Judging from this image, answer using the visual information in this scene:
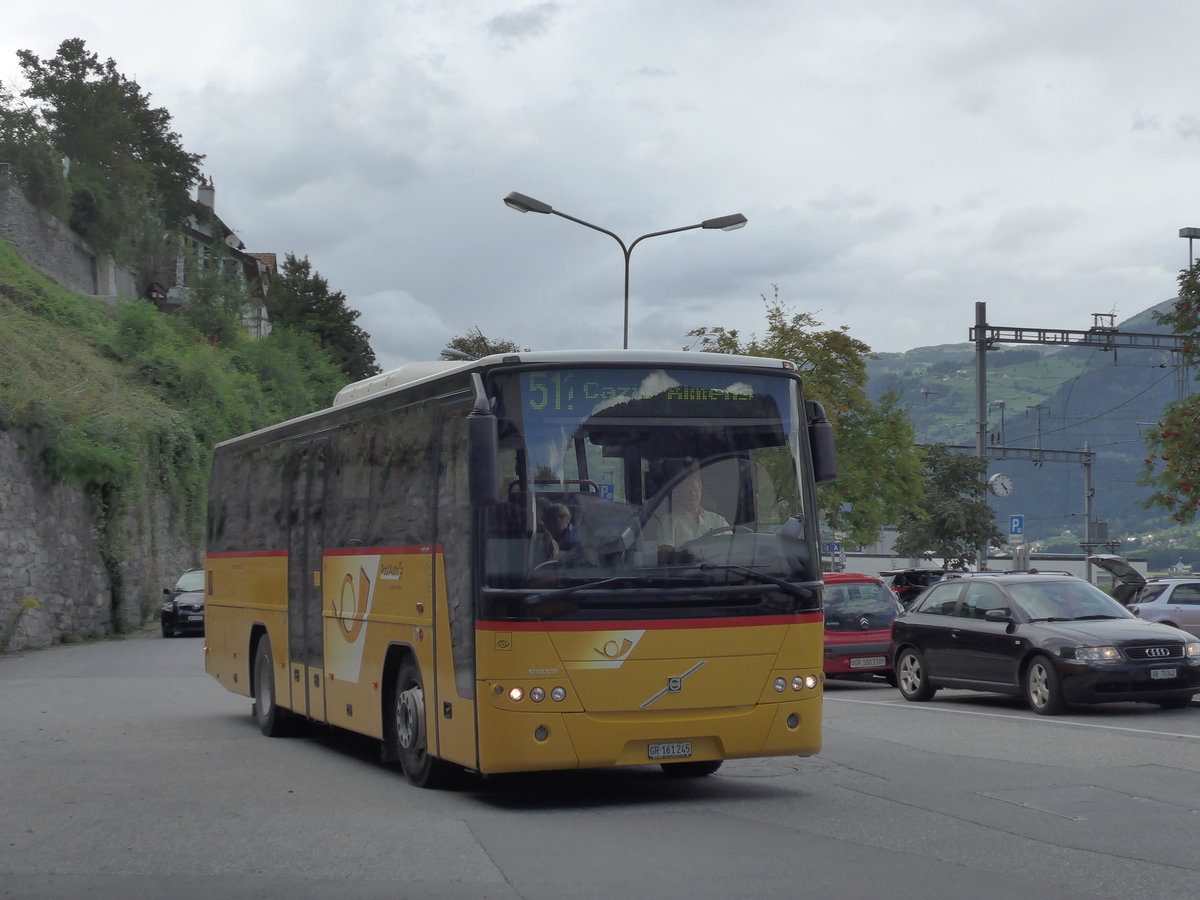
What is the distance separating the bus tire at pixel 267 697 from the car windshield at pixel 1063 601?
8326mm

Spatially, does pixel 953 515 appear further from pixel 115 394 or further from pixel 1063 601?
pixel 1063 601

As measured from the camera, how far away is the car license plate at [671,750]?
33.4ft

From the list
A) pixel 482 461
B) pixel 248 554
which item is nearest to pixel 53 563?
pixel 248 554

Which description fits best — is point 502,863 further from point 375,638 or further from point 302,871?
point 375,638

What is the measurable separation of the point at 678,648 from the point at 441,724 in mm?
1780

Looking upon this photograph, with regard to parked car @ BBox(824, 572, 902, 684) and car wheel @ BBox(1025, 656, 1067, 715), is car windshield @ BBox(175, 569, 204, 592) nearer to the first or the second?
parked car @ BBox(824, 572, 902, 684)

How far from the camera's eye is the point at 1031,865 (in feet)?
26.2

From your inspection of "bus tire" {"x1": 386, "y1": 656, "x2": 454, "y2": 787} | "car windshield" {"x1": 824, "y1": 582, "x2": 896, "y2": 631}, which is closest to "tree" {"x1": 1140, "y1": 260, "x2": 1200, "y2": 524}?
"car windshield" {"x1": 824, "y1": 582, "x2": 896, "y2": 631}

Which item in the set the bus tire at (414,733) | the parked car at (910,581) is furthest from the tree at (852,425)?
the bus tire at (414,733)

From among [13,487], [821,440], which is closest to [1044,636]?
[821,440]

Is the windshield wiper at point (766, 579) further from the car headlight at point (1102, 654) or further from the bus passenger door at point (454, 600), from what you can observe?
the car headlight at point (1102, 654)

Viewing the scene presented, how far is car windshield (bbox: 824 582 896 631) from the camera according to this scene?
23.0 m

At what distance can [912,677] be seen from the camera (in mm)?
19703

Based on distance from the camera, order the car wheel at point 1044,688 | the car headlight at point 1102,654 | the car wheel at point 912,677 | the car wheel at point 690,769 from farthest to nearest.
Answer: the car wheel at point 912,677, the car wheel at point 1044,688, the car headlight at point 1102,654, the car wheel at point 690,769
